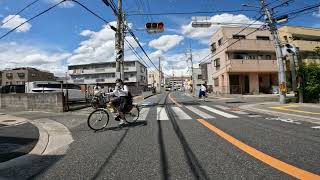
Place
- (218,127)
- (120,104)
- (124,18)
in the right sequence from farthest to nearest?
(124,18) → (120,104) → (218,127)

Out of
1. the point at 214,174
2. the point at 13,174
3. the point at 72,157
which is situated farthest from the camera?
the point at 72,157

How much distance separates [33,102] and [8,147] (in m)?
10.4

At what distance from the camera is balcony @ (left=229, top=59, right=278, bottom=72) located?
36.8 metres

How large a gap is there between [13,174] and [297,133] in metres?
6.74

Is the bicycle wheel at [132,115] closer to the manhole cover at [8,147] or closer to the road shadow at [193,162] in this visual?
the road shadow at [193,162]

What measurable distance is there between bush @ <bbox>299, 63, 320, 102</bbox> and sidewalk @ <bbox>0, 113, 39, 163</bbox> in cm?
1623

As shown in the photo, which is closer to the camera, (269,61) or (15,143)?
(15,143)

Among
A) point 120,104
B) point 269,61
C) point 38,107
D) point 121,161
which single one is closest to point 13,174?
point 121,161

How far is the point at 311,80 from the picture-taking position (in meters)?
18.2

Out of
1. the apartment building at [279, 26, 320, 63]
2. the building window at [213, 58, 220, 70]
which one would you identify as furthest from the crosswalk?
the apartment building at [279, 26, 320, 63]

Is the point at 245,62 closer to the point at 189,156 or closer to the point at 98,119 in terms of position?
the point at 98,119

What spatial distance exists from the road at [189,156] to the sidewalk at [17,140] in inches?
34.8

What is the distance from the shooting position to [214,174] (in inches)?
172

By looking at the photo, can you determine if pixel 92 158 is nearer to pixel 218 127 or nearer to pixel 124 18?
pixel 218 127
